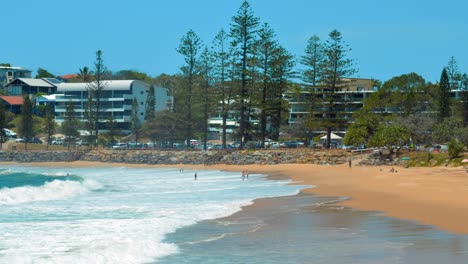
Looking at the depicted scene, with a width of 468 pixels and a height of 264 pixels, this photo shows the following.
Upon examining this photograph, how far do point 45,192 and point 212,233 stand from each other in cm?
1638

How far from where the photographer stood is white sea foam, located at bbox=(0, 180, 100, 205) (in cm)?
2756

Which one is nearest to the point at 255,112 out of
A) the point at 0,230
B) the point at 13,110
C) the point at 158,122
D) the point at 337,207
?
the point at 158,122

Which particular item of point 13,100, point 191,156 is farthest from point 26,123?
point 13,100

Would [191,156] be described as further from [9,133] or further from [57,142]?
[9,133]

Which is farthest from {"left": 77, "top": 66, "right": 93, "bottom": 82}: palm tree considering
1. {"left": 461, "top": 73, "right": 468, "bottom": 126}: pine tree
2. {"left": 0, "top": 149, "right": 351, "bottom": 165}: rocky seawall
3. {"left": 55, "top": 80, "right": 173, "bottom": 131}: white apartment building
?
{"left": 461, "top": 73, "right": 468, "bottom": 126}: pine tree

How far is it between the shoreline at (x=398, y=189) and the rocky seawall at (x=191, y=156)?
2.56 meters

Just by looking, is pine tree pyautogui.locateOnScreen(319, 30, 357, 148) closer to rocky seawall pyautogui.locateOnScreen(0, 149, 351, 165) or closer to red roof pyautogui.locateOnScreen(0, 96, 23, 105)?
rocky seawall pyautogui.locateOnScreen(0, 149, 351, 165)

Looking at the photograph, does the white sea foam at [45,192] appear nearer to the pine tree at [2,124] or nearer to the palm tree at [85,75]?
the pine tree at [2,124]

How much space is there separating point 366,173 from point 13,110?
72406mm

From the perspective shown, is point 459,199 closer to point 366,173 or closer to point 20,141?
point 366,173

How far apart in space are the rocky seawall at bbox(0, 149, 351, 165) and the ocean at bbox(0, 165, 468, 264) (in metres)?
23.3

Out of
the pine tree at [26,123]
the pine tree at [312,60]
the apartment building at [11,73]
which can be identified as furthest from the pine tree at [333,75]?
the apartment building at [11,73]

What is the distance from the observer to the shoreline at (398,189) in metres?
18.4

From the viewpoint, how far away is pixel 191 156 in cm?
5684
